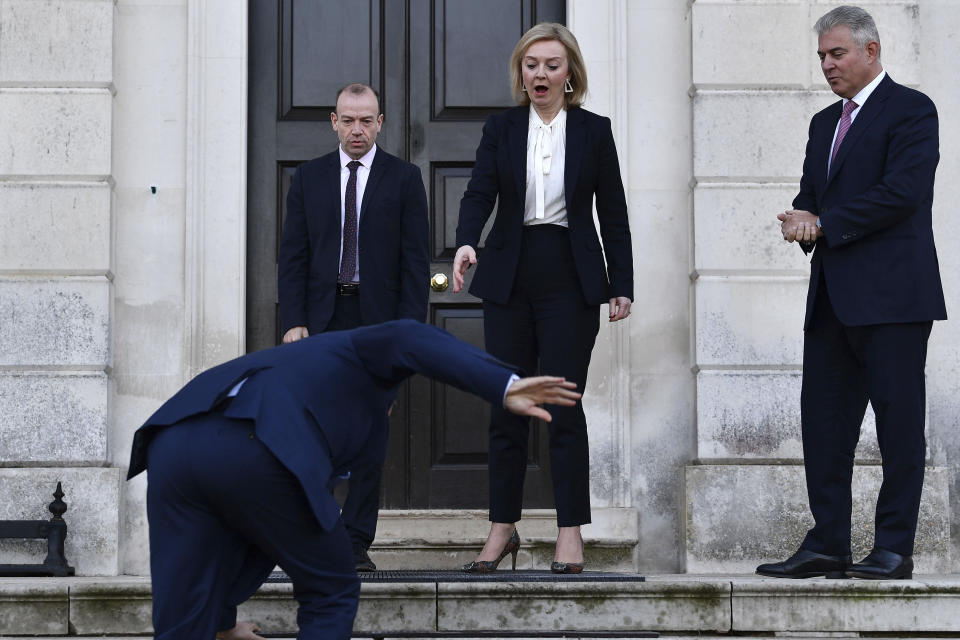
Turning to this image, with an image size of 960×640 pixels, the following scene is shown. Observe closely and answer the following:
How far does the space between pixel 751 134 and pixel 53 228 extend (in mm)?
3339

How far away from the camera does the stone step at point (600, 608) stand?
4742 millimetres

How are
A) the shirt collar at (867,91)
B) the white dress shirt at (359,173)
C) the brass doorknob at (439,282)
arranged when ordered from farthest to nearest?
the brass doorknob at (439,282), the white dress shirt at (359,173), the shirt collar at (867,91)

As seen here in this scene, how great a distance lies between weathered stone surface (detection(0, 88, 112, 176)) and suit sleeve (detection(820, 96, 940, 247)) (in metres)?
3.44

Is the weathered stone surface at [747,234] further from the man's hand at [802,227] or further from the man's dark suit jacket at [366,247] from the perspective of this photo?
the man's dark suit jacket at [366,247]

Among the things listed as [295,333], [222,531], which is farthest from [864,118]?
[222,531]

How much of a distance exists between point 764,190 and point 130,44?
3.16m

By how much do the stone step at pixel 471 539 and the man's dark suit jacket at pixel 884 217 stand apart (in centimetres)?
184

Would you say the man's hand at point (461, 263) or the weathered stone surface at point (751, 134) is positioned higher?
the weathered stone surface at point (751, 134)

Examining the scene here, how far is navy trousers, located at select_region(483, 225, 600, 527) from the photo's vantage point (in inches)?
202

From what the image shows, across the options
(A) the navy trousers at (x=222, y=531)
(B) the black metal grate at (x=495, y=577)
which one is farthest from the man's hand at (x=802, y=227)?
(A) the navy trousers at (x=222, y=531)

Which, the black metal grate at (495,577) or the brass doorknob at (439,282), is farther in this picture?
the brass doorknob at (439,282)

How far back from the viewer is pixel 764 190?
21.7 ft

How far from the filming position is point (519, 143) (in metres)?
5.36

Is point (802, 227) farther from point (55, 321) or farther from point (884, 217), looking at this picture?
point (55, 321)
